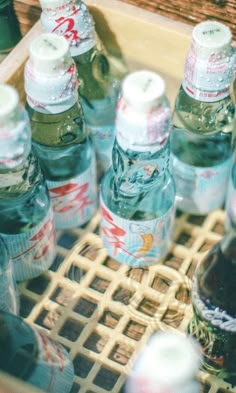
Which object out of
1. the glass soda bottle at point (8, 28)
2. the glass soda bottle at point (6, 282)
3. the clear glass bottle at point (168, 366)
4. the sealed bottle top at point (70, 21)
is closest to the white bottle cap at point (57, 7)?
the sealed bottle top at point (70, 21)

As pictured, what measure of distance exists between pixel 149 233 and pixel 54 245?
116 millimetres

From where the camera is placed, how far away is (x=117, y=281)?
0.80 m

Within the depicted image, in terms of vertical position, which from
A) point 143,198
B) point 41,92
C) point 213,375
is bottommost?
point 213,375

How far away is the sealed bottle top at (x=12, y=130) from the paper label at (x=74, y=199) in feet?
0.50

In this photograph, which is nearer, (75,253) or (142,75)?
(142,75)

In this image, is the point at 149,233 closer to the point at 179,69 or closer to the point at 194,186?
the point at 194,186

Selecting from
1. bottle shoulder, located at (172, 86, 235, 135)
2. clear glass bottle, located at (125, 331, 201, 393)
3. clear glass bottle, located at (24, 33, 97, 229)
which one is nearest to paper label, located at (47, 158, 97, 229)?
clear glass bottle, located at (24, 33, 97, 229)

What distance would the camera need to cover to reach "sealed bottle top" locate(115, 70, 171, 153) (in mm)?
587

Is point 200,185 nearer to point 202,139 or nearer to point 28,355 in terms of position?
point 202,139

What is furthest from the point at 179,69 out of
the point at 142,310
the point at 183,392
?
the point at 183,392

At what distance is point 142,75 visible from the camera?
61 cm

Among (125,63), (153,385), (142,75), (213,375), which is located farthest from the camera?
(125,63)

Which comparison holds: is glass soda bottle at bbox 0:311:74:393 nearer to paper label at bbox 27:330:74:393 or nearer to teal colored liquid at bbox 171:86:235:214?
paper label at bbox 27:330:74:393

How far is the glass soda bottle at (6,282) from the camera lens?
689mm
